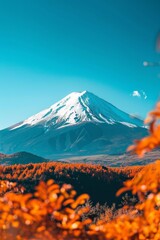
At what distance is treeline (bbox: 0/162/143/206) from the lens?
86.0ft

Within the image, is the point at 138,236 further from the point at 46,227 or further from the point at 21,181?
the point at 21,181

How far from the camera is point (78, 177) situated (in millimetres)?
→ 28328

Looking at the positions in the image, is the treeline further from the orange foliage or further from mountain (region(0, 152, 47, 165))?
mountain (region(0, 152, 47, 165))

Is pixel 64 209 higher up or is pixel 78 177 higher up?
pixel 78 177

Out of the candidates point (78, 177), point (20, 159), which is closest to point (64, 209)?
point (78, 177)

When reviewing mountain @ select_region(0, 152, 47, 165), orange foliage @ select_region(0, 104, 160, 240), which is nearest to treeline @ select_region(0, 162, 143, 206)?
orange foliage @ select_region(0, 104, 160, 240)

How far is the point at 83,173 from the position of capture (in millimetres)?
29000

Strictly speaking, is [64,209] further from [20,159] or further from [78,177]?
[20,159]

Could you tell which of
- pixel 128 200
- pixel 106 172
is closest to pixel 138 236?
pixel 128 200

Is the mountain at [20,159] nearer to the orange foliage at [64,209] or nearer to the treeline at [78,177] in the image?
the treeline at [78,177]

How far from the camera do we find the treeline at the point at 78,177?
86.0 feet

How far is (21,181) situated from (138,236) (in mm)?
20490

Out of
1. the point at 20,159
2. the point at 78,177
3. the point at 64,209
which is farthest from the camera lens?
the point at 20,159

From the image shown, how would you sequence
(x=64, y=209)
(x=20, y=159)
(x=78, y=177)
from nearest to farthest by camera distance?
(x=64, y=209) < (x=78, y=177) < (x=20, y=159)
